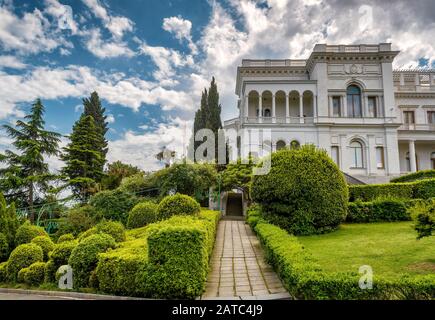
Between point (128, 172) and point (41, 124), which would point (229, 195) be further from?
point (41, 124)

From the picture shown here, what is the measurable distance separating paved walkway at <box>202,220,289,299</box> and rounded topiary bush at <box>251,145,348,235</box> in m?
1.64

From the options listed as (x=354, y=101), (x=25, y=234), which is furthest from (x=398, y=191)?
(x=25, y=234)

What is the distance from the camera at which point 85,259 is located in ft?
23.0

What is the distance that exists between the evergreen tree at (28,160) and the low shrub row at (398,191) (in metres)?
22.7

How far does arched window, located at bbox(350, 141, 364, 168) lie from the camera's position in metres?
28.2

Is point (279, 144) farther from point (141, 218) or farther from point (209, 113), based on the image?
point (141, 218)

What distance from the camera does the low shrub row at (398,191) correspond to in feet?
49.8

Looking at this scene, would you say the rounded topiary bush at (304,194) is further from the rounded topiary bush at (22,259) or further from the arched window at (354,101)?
the arched window at (354,101)

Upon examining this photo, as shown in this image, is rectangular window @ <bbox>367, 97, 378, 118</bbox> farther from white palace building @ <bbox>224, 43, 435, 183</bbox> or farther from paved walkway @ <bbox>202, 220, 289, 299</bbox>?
paved walkway @ <bbox>202, 220, 289, 299</bbox>

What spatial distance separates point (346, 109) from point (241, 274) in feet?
86.7
